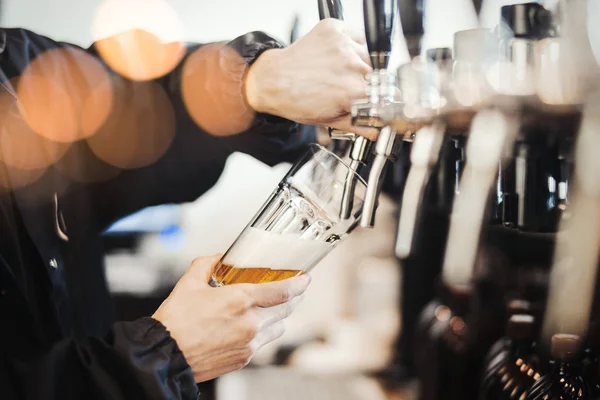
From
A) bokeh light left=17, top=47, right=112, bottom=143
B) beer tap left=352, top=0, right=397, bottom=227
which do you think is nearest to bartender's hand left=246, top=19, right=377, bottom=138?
beer tap left=352, top=0, right=397, bottom=227

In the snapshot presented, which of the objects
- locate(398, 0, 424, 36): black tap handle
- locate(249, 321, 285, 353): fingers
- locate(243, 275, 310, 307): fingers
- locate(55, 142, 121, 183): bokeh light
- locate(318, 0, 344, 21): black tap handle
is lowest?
locate(249, 321, 285, 353): fingers

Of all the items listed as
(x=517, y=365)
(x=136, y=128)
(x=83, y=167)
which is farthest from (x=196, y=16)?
(x=517, y=365)

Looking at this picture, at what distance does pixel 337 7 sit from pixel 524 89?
0.35m

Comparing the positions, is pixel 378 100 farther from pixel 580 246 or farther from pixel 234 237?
pixel 234 237

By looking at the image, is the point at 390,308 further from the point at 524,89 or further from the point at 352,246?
the point at 524,89

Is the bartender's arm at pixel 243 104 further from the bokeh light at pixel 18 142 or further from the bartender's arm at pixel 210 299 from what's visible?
the bokeh light at pixel 18 142

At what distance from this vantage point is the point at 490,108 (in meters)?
0.58

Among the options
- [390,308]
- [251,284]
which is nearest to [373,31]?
[251,284]

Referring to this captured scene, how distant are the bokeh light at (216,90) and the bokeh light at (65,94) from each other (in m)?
0.16

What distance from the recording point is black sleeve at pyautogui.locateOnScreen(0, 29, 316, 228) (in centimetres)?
102

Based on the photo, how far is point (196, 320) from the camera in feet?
2.53

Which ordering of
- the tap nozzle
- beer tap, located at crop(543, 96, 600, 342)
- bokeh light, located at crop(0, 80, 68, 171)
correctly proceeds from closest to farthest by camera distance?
A: beer tap, located at crop(543, 96, 600, 342), the tap nozzle, bokeh light, located at crop(0, 80, 68, 171)

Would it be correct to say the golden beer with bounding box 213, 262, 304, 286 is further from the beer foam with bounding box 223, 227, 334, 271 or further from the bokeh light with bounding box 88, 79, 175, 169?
the bokeh light with bounding box 88, 79, 175, 169

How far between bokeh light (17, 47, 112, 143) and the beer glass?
0.51 meters
